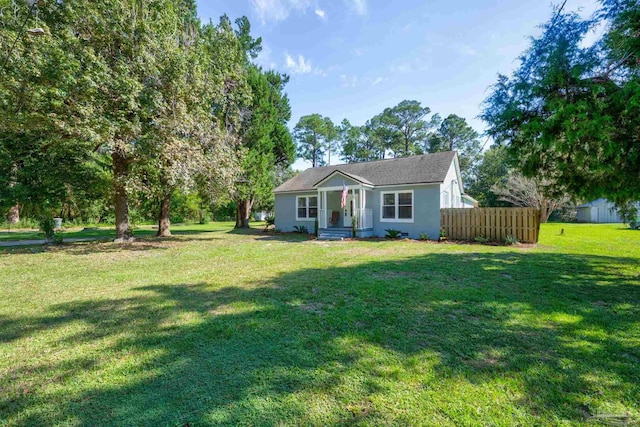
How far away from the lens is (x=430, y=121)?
42062mm

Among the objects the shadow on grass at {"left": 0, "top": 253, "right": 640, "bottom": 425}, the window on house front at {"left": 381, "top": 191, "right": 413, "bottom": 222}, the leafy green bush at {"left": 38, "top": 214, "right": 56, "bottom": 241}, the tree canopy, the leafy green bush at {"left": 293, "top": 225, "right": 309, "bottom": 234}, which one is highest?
the tree canopy

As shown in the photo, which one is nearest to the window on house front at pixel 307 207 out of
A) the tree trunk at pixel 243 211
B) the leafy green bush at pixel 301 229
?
the leafy green bush at pixel 301 229

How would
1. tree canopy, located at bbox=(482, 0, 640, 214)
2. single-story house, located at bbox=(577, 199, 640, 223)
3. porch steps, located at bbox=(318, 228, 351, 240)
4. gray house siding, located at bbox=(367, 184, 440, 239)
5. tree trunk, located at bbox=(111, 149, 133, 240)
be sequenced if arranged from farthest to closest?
single-story house, located at bbox=(577, 199, 640, 223) < porch steps, located at bbox=(318, 228, 351, 240) < gray house siding, located at bbox=(367, 184, 440, 239) < tree trunk, located at bbox=(111, 149, 133, 240) < tree canopy, located at bbox=(482, 0, 640, 214)

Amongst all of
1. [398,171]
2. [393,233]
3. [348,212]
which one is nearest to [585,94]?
[393,233]

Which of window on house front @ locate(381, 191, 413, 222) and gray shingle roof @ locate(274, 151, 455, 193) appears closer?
gray shingle roof @ locate(274, 151, 455, 193)

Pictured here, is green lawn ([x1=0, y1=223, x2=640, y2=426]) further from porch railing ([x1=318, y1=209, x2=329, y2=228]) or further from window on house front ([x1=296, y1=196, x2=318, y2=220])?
window on house front ([x1=296, y1=196, x2=318, y2=220])

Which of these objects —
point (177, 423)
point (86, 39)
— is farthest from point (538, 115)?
point (86, 39)

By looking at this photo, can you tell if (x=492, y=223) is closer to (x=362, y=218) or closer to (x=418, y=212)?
(x=418, y=212)

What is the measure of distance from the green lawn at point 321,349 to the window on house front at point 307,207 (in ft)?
37.3

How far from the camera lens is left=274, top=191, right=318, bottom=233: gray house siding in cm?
1812

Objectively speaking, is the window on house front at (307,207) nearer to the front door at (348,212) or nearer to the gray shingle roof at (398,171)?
the gray shingle roof at (398,171)

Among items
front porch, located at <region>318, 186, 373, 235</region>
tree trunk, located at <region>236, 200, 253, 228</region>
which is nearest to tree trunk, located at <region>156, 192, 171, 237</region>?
tree trunk, located at <region>236, 200, 253, 228</region>

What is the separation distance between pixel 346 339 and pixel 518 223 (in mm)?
12130

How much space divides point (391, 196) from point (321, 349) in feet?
41.7
